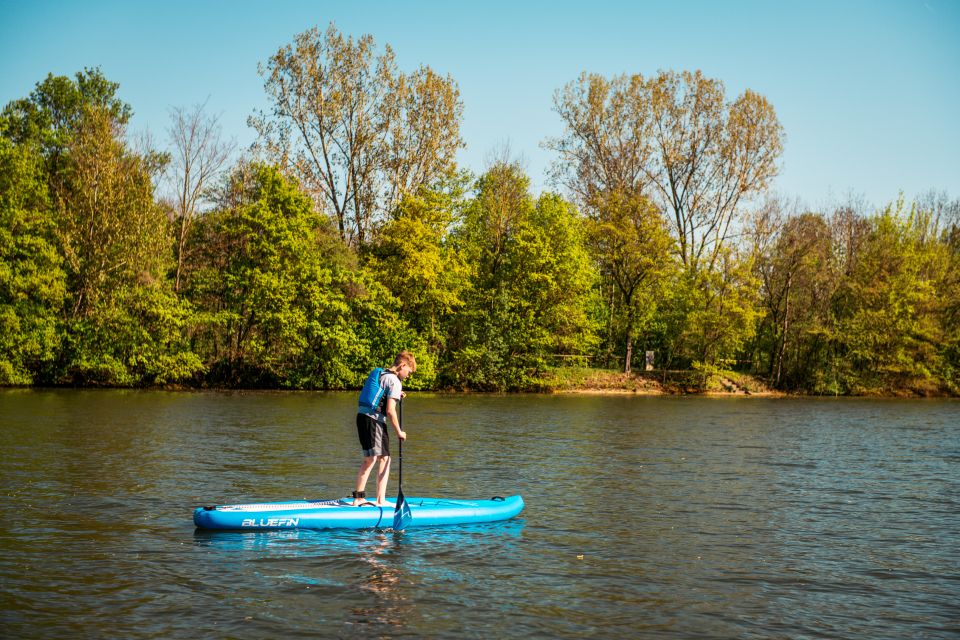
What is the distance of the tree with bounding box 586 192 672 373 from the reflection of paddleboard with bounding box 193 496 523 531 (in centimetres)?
4348

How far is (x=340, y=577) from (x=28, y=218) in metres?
39.3

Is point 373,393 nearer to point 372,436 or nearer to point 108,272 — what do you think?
point 372,436

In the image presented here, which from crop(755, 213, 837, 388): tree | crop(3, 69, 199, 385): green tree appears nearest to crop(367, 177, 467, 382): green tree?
crop(3, 69, 199, 385): green tree

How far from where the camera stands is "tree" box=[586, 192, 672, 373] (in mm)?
55531

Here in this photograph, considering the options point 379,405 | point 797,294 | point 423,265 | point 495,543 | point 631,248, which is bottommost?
point 495,543

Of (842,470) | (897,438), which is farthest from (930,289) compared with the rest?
(842,470)

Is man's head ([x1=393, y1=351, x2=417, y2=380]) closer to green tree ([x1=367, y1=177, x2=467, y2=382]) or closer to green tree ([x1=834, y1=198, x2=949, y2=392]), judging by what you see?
green tree ([x1=367, y1=177, x2=467, y2=382])

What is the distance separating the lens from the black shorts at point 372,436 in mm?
12133

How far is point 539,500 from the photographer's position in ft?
48.8

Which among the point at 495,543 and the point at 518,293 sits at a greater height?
the point at 518,293

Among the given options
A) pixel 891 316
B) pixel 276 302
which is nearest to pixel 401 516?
pixel 276 302

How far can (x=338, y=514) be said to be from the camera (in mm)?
12125

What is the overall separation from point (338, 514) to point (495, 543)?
89.3 inches

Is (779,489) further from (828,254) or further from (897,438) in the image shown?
(828,254)
